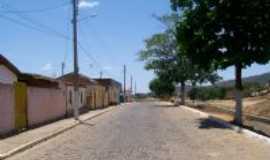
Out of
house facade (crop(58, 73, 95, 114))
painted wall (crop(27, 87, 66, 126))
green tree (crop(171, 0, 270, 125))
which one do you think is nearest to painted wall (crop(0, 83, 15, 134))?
painted wall (crop(27, 87, 66, 126))

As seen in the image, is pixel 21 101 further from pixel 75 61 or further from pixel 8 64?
pixel 75 61

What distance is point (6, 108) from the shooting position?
77.0 ft

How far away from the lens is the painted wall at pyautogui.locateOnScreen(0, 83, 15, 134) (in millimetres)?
22750

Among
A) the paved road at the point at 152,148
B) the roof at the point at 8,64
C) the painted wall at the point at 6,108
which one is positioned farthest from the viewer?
the roof at the point at 8,64

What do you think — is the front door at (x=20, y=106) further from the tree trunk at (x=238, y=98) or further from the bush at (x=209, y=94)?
the bush at (x=209, y=94)

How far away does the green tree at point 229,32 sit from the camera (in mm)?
30000

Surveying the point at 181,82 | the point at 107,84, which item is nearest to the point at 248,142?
the point at 181,82

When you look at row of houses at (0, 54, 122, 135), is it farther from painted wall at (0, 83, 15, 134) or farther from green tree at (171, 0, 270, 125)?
green tree at (171, 0, 270, 125)

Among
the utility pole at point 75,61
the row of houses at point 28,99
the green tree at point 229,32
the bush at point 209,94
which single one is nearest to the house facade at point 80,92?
the row of houses at point 28,99

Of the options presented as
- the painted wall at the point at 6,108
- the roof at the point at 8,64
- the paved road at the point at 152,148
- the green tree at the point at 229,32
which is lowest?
the paved road at the point at 152,148

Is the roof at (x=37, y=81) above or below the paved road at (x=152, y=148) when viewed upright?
above

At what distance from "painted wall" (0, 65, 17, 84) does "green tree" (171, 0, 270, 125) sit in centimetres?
1029

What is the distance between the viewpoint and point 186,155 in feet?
53.3

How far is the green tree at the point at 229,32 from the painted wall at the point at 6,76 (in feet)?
33.8
